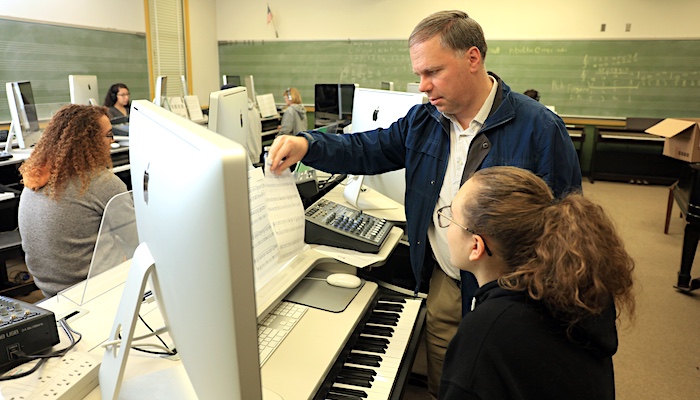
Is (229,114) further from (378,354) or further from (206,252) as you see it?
(206,252)

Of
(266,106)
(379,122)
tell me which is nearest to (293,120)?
(266,106)

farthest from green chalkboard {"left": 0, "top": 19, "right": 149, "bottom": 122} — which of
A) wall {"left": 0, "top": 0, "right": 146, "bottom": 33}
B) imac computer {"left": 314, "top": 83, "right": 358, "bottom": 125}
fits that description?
imac computer {"left": 314, "top": 83, "right": 358, "bottom": 125}

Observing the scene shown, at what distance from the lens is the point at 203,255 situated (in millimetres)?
543

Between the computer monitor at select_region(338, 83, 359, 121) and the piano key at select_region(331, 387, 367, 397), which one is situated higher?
the computer monitor at select_region(338, 83, 359, 121)

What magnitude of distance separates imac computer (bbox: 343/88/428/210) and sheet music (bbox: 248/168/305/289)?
0.90 m

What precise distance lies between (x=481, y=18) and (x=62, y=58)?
5733mm

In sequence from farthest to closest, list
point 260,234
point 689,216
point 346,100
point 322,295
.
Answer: point 346,100 → point 689,216 → point 322,295 → point 260,234

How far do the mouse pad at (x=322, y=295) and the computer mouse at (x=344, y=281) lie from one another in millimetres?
11

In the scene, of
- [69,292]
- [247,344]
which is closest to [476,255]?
[247,344]

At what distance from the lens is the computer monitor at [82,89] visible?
15.0 feet

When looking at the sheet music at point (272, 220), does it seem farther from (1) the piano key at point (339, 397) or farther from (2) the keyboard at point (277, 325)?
Answer: (1) the piano key at point (339, 397)

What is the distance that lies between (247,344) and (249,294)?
0.06 m

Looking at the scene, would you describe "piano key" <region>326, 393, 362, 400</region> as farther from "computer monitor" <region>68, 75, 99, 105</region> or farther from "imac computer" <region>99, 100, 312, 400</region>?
"computer monitor" <region>68, 75, 99, 105</region>

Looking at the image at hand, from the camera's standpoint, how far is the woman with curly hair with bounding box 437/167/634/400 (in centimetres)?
85
